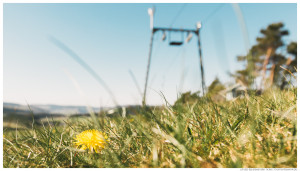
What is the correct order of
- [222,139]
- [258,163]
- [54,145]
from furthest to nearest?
[54,145]
[222,139]
[258,163]

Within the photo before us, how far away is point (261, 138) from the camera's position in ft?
2.88

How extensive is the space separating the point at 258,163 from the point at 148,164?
47cm

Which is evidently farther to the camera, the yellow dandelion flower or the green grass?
the yellow dandelion flower

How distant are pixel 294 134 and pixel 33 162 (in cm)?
137

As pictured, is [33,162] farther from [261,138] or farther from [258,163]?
[261,138]

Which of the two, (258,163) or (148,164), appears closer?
(258,163)

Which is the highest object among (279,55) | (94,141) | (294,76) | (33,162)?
(279,55)

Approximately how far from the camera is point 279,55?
23.2 meters

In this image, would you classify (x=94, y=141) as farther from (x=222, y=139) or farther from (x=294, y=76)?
(x=294, y=76)

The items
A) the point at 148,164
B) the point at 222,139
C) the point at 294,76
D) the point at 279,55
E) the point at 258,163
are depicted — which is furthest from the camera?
the point at 279,55

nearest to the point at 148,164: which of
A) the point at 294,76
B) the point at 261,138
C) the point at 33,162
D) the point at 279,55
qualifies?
the point at 261,138

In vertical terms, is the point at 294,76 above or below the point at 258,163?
above

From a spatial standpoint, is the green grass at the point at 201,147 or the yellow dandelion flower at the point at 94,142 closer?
the green grass at the point at 201,147

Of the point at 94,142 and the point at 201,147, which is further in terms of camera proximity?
the point at 94,142
